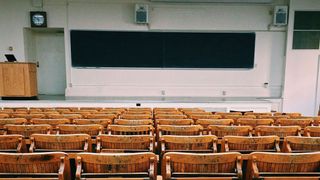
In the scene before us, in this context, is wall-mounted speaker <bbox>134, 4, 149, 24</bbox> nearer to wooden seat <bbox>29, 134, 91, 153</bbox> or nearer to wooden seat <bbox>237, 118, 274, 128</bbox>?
wooden seat <bbox>237, 118, 274, 128</bbox>

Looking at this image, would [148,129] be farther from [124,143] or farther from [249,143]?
[249,143]

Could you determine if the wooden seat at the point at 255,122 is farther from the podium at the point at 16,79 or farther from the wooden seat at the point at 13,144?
the podium at the point at 16,79

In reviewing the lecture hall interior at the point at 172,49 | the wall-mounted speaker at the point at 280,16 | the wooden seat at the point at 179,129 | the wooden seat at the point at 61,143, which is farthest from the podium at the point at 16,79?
the wall-mounted speaker at the point at 280,16

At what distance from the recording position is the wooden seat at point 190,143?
2453 millimetres

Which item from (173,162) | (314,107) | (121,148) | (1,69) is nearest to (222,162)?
(173,162)

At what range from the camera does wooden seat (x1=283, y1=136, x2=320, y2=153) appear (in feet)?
8.09

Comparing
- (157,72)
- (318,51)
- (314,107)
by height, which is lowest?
(314,107)

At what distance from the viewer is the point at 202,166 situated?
75.2 inches

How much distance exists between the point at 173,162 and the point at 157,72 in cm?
714

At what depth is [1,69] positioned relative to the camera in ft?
24.9

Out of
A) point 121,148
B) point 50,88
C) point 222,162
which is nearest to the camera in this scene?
point 222,162

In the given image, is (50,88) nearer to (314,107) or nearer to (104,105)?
(104,105)

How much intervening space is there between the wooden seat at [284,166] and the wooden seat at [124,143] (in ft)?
3.32

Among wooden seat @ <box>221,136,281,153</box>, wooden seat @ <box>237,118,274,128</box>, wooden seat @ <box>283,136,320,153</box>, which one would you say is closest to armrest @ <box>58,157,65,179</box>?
wooden seat @ <box>221,136,281,153</box>
